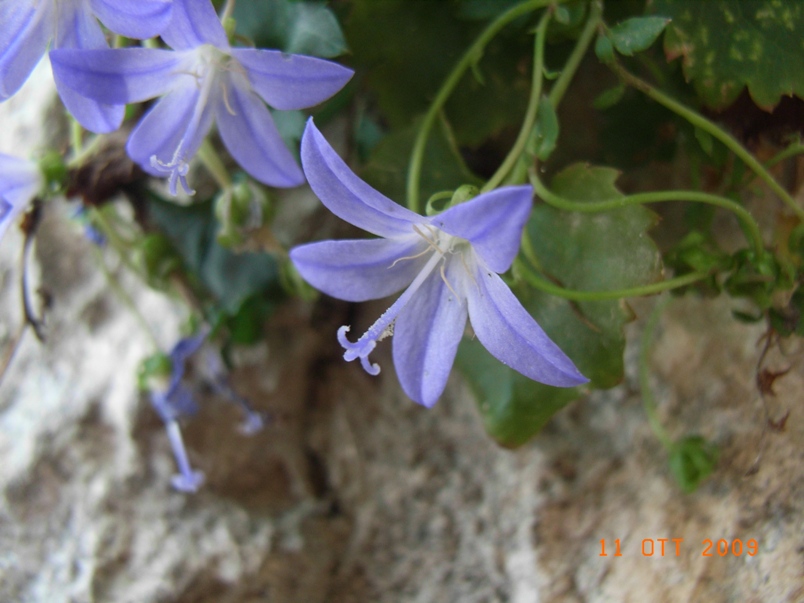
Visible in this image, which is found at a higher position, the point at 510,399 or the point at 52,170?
the point at 52,170

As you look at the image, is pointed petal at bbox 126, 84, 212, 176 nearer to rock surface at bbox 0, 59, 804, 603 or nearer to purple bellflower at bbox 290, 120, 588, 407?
purple bellflower at bbox 290, 120, 588, 407

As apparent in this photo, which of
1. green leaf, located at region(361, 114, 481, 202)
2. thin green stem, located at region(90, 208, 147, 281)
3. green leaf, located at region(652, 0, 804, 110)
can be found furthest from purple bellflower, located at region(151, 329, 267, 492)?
green leaf, located at region(652, 0, 804, 110)

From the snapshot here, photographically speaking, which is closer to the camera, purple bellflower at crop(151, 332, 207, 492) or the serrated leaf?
the serrated leaf

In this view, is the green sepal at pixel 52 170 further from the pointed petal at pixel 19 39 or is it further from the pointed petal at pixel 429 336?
the pointed petal at pixel 429 336

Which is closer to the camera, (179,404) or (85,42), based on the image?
(85,42)

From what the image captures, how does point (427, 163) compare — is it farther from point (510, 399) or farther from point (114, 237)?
point (114, 237)

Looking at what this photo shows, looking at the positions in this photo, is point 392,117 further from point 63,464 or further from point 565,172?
point 63,464
